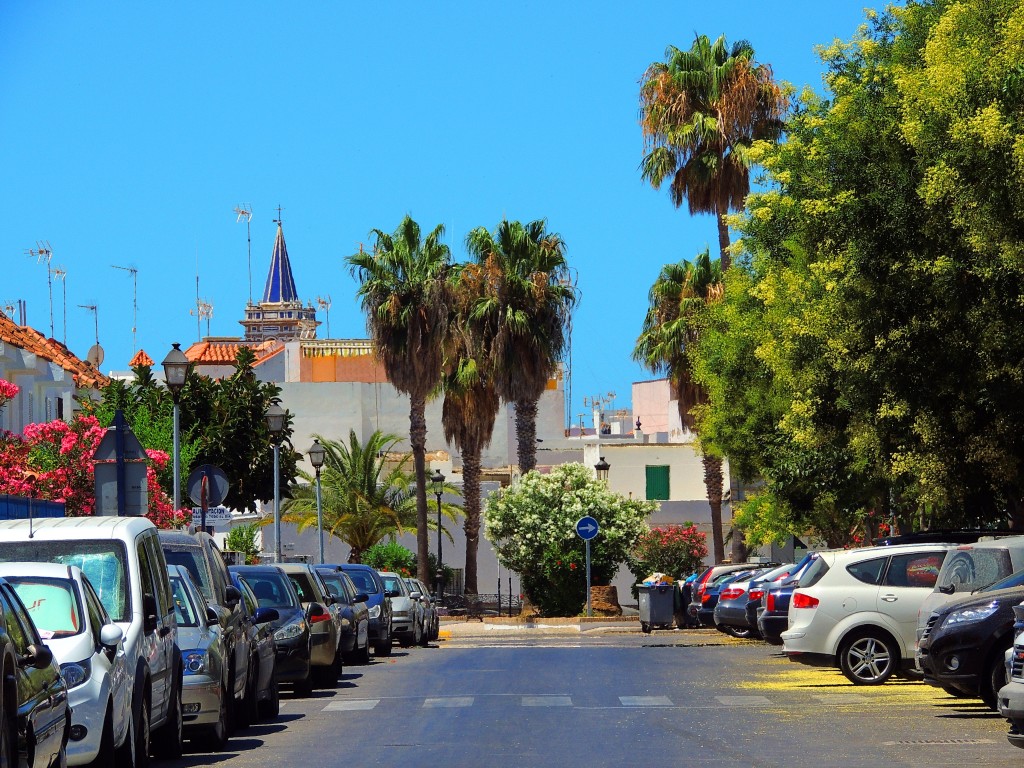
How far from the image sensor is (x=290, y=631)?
21047mm

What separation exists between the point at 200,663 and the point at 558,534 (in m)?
37.2

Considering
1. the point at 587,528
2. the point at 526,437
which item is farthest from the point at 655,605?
the point at 526,437

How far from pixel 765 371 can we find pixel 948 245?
18.3 metres

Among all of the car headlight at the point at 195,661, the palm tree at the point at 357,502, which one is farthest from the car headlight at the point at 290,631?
the palm tree at the point at 357,502

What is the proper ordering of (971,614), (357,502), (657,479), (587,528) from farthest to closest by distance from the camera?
(657,479)
(357,502)
(587,528)
(971,614)

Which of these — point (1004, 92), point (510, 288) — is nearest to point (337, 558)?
point (510, 288)

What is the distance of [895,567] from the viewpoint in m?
21.5

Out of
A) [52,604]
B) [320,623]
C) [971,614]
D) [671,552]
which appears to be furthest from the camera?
[671,552]

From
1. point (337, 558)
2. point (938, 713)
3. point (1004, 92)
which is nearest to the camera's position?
point (938, 713)

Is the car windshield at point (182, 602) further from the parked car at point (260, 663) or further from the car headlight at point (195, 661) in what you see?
the parked car at point (260, 663)

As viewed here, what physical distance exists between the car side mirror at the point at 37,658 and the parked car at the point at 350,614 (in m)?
16.5

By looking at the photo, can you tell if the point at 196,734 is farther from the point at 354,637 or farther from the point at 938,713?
the point at 354,637

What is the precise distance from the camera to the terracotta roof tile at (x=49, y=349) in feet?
180

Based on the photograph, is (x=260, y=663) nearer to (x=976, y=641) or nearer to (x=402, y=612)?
(x=976, y=641)
